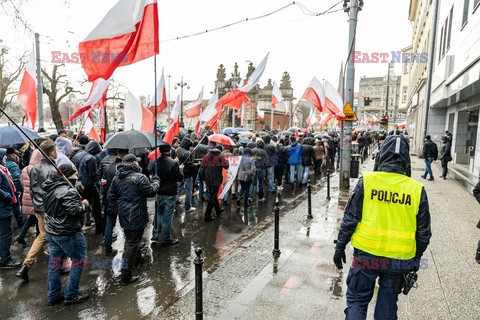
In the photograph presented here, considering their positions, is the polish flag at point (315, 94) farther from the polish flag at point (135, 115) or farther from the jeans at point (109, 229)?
the jeans at point (109, 229)

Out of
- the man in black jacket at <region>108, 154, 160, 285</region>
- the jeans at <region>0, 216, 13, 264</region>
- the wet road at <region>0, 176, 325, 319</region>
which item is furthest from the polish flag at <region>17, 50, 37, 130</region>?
the man in black jacket at <region>108, 154, 160, 285</region>

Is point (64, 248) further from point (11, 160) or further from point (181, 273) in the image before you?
point (11, 160)

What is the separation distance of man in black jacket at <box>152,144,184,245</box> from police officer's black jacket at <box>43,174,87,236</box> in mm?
2122

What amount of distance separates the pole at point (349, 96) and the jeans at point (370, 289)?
8.45 m

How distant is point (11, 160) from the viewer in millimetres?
7074

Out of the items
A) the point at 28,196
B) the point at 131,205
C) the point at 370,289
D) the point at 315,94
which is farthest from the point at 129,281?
the point at 315,94

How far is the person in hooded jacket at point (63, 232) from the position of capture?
13.4ft

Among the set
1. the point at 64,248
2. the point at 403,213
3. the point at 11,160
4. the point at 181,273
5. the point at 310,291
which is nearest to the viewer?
the point at 403,213

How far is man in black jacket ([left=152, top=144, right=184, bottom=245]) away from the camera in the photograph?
6.24 m

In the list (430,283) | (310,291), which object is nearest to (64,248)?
(310,291)

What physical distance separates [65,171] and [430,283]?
546 centimetres

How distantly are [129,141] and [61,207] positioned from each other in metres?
2.54

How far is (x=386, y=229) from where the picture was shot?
9.79ft

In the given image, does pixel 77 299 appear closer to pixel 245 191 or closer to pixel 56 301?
pixel 56 301
